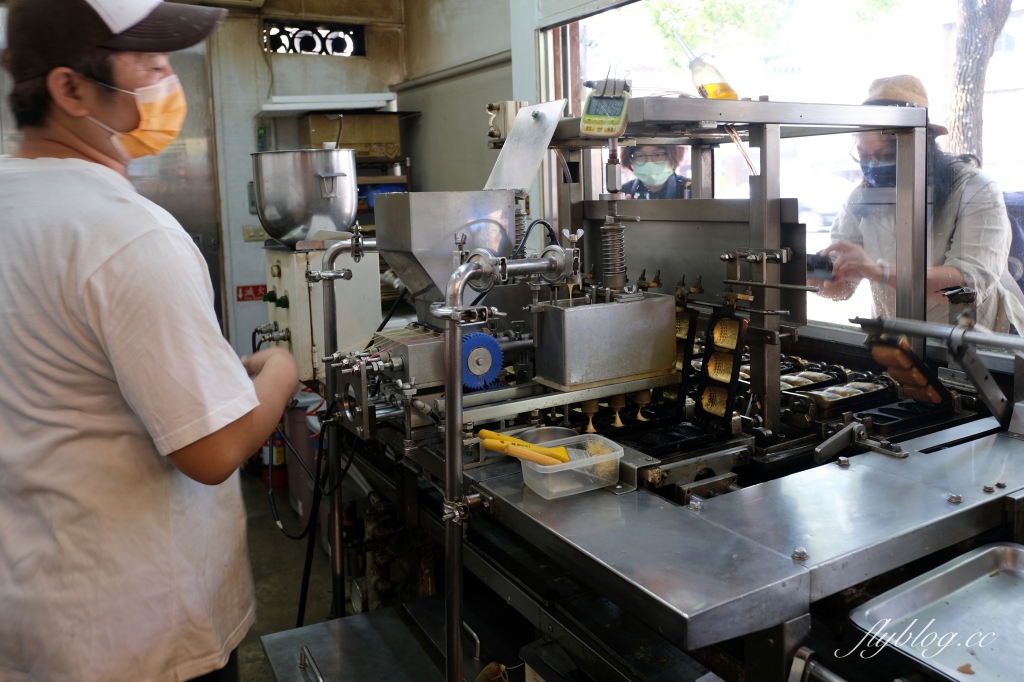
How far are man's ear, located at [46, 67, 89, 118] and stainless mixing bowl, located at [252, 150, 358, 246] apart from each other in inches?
69.9

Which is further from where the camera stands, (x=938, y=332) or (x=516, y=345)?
(x=516, y=345)

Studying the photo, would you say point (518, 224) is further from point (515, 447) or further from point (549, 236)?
point (515, 447)

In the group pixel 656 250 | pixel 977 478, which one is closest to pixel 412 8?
pixel 656 250

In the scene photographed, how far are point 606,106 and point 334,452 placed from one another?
133cm

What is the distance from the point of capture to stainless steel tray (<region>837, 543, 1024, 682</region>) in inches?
43.6

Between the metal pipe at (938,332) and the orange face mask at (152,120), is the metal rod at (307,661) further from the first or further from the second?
the metal pipe at (938,332)

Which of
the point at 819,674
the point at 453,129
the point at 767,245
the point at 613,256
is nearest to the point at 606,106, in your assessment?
the point at 613,256

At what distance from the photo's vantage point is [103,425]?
3.79 feet

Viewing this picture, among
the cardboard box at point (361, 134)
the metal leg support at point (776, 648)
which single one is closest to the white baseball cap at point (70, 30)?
the metal leg support at point (776, 648)

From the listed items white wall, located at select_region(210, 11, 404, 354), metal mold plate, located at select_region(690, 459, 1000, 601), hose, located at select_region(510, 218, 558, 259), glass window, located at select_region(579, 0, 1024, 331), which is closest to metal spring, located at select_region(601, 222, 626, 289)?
hose, located at select_region(510, 218, 558, 259)

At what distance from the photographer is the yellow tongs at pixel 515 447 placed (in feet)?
4.88

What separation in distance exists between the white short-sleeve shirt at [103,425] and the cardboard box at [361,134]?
3.98 m

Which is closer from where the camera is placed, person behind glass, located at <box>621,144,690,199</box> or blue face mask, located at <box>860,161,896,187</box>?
blue face mask, located at <box>860,161,896,187</box>

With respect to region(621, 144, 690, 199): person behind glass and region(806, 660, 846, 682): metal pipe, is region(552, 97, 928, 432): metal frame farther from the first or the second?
region(621, 144, 690, 199): person behind glass
